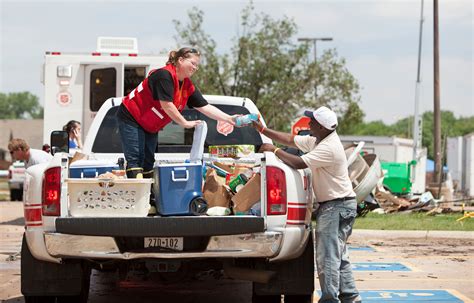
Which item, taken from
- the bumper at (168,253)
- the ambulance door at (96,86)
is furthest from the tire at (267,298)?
the ambulance door at (96,86)

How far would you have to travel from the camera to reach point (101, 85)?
647 inches

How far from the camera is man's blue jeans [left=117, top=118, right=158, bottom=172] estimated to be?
24.5 feet

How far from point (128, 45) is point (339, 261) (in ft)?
A: 33.6

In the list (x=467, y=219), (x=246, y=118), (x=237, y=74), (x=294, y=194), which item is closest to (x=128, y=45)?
(x=467, y=219)

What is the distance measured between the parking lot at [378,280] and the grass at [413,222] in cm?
171

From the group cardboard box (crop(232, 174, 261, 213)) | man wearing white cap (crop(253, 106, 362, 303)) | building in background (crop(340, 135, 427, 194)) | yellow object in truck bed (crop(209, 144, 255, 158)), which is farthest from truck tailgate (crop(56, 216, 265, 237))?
building in background (crop(340, 135, 427, 194))

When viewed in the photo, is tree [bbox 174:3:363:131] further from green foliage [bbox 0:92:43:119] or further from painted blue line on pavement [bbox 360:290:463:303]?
green foliage [bbox 0:92:43:119]

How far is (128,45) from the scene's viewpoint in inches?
659

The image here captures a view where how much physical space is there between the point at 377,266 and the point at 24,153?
14.6 feet

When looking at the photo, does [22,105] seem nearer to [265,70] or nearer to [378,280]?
[265,70]

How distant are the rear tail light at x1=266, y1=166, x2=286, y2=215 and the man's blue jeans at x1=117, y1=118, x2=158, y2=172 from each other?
1275mm

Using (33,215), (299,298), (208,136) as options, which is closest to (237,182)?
(299,298)

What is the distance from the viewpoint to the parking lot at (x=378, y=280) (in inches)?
342

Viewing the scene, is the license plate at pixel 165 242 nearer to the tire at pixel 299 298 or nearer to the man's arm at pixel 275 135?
the tire at pixel 299 298
